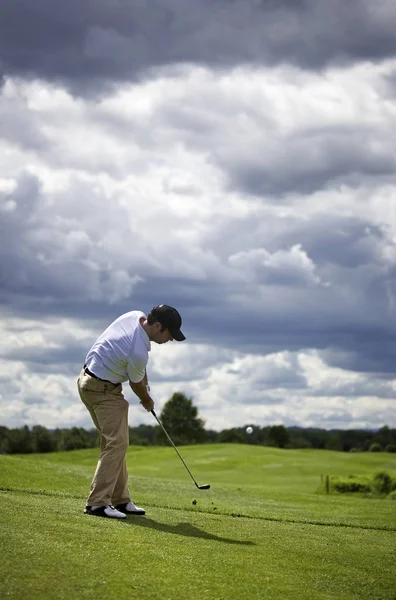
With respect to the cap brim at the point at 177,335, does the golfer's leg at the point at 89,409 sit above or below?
below

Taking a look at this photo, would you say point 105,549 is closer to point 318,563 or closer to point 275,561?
point 275,561

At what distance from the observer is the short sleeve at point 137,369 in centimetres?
1060

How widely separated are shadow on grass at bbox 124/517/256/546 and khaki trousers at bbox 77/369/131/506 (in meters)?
0.52

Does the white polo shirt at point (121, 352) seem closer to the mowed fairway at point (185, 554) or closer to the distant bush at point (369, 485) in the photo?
the mowed fairway at point (185, 554)

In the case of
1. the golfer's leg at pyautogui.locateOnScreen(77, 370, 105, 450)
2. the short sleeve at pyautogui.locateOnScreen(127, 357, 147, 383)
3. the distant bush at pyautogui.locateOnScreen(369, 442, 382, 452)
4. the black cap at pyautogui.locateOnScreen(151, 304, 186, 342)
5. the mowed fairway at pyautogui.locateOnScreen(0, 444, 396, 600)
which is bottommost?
the mowed fairway at pyautogui.locateOnScreen(0, 444, 396, 600)

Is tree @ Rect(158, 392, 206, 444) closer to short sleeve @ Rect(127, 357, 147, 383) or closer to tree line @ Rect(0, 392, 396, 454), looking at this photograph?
tree line @ Rect(0, 392, 396, 454)

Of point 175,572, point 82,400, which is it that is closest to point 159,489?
point 82,400

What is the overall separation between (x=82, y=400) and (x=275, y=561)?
365 centimetres

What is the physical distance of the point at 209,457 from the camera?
5659cm

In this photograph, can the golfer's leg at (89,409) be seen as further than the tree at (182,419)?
No

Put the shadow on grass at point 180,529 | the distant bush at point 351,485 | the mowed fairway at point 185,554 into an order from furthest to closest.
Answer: the distant bush at point 351,485 < the shadow on grass at point 180,529 < the mowed fairway at point 185,554

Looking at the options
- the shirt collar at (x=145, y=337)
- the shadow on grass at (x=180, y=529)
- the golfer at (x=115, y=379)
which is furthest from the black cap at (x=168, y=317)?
the shadow on grass at (x=180, y=529)

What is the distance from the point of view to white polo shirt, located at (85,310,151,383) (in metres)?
10.6

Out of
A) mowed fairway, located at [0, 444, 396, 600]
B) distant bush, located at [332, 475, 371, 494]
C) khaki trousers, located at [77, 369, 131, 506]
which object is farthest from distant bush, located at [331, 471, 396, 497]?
khaki trousers, located at [77, 369, 131, 506]
